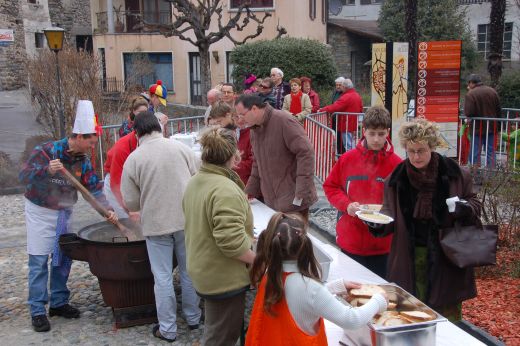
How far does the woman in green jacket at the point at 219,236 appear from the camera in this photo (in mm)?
3244

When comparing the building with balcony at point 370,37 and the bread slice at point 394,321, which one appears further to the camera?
the building with balcony at point 370,37

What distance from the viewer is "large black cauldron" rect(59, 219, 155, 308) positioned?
4531 mm

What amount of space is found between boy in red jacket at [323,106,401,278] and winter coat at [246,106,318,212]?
0.60 m

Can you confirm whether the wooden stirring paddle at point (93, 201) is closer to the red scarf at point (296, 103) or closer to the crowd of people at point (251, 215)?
the crowd of people at point (251, 215)

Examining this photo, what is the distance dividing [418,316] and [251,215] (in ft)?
3.93

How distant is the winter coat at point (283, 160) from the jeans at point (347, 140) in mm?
6886

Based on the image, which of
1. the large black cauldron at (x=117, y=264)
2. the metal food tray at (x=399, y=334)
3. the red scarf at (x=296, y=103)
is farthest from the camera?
the red scarf at (x=296, y=103)

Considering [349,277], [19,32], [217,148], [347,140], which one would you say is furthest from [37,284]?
[19,32]

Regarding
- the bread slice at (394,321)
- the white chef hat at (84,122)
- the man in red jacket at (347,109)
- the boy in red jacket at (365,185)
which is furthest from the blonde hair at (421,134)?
the man in red jacket at (347,109)

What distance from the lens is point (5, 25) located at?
106ft

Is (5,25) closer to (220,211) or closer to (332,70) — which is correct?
(332,70)

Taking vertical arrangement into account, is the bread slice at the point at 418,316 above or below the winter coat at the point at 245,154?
below

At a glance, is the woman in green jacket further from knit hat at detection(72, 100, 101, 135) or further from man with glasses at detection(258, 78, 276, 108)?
man with glasses at detection(258, 78, 276, 108)

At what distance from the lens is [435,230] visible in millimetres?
3516
